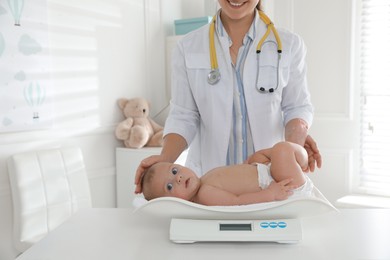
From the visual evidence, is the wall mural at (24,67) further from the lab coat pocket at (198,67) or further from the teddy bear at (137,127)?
the lab coat pocket at (198,67)

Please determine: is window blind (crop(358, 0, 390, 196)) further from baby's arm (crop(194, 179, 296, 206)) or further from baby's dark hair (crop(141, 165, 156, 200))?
baby's dark hair (crop(141, 165, 156, 200))

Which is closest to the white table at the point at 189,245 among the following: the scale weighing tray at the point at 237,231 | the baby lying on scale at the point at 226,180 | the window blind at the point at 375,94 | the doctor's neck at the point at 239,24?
the scale weighing tray at the point at 237,231

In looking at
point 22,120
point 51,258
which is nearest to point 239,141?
point 51,258

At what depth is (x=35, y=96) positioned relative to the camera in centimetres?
249

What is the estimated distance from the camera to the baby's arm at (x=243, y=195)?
1107 mm

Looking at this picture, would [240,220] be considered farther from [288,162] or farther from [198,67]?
[198,67]

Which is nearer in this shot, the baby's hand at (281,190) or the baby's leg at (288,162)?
the baby's hand at (281,190)

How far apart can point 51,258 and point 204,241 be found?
1.02ft

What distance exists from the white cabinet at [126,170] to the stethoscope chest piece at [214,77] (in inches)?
55.0

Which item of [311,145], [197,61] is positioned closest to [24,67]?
[197,61]

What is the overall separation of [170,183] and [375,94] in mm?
2291

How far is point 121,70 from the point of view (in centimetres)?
309

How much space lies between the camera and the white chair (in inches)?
87.9

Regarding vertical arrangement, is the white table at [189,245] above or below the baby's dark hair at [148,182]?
below
